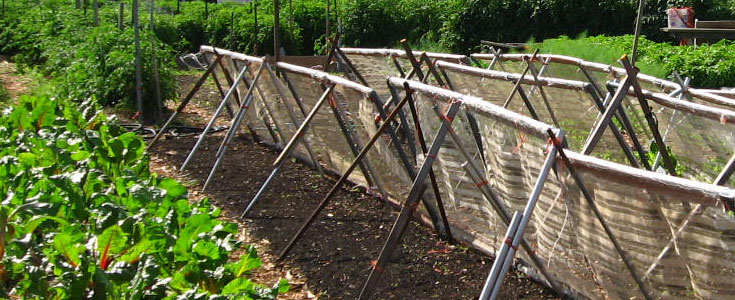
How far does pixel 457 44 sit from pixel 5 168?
14151 millimetres

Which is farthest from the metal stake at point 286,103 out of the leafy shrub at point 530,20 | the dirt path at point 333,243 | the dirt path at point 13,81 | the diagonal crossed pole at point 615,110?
the leafy shrub at point 530,20

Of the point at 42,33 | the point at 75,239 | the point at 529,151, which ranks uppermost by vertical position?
the point at 529,151

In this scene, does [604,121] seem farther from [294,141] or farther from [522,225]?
[294,141]

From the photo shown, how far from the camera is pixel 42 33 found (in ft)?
51.7

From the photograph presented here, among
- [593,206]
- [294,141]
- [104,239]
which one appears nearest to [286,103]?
[294,141]

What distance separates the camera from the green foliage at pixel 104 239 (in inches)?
167

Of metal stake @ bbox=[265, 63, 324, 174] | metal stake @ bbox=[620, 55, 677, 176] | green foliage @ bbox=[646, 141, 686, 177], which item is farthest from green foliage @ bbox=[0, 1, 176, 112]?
metal stake @ bbox=[620, 55, 677, 176]

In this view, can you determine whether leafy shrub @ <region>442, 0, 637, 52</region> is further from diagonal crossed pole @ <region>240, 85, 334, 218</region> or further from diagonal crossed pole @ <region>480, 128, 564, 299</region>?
diagonal crossed pole @ <region>480, 128, 564, 299</region>

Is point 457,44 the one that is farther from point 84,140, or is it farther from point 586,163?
point 586,163

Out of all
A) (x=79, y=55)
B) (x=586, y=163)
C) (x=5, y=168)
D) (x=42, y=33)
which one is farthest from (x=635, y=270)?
(x=42, y=33)

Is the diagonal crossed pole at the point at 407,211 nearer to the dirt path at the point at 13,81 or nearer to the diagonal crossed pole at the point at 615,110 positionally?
the diagonal crossed pole at the point at 615,110

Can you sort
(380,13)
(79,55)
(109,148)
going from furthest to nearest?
(380,13) < (79,55) < (109,148)

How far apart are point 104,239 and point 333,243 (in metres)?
2.26

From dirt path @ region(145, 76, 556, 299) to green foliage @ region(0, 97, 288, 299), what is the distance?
0.79 m
